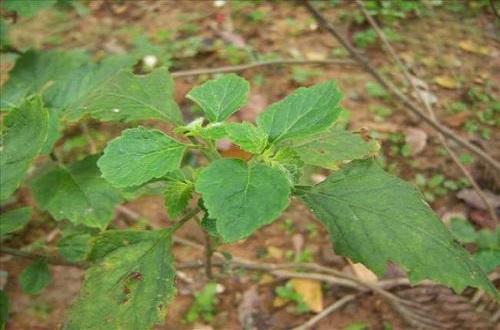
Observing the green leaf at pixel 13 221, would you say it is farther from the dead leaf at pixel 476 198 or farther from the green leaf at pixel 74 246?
the dead leaf at pixel 476 198

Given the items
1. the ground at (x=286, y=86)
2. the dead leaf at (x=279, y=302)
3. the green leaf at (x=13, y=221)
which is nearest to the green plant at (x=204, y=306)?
the ground at (x=286, y=86)

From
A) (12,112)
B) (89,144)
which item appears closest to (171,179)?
(12,112)

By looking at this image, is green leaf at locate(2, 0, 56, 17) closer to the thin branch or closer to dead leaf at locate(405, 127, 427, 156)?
the thin branch

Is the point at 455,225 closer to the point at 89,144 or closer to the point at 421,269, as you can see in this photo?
the point at 421,269

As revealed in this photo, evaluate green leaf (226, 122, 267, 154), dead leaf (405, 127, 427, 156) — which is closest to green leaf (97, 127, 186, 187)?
green leaf (226, 122, 267, 154)

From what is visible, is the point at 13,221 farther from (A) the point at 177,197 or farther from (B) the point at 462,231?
(B) the point at 462,231

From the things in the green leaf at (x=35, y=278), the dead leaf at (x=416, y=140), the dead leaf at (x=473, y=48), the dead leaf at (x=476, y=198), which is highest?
the green leaf at (x=35, y=278)

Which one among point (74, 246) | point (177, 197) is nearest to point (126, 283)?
point (177, 197)
